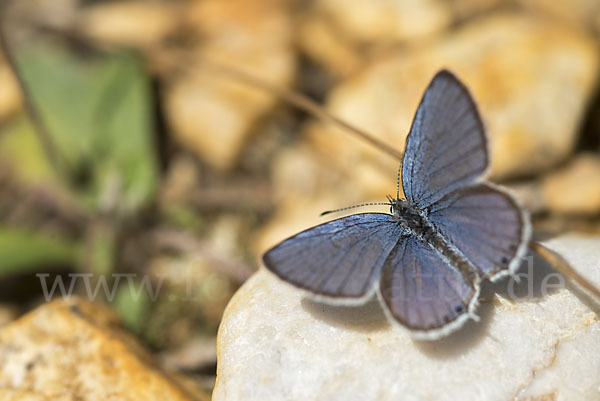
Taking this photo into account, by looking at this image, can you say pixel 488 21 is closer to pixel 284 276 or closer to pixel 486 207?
pixel 486 207

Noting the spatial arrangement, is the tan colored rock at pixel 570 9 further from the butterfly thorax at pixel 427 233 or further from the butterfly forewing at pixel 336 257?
the butterfly forewing at pixel 336 257

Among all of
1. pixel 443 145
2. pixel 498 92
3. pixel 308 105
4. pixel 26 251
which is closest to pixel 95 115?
pixel 26 251

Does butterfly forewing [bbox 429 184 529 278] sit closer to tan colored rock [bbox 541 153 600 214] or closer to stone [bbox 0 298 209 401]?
stone [bbox 0 298 209 401]

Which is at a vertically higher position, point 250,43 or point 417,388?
point 250,43

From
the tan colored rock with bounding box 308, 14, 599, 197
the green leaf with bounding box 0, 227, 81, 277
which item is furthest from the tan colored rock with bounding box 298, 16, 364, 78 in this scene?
the green leaf with bounding box 0, 227, 81, 277

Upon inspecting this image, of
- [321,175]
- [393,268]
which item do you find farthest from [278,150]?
[393,268]

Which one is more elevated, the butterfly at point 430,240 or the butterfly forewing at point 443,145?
the butterfly forewing at point 443,145

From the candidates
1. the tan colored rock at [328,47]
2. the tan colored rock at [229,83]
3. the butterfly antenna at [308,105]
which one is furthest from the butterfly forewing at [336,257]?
the tan colored rock at [328,47]
